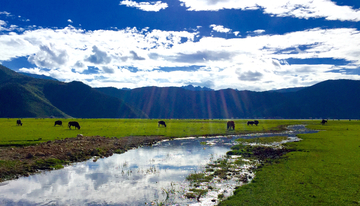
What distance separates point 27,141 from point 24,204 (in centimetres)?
2468

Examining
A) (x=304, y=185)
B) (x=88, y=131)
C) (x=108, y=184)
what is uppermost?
(x=88, y=131)

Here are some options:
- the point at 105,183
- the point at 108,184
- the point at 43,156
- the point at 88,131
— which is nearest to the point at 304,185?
the point at 108,184

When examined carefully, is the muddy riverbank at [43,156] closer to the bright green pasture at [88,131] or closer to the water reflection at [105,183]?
the water reflection at [105,183]

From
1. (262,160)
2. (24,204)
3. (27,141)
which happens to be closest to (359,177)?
(262,160)

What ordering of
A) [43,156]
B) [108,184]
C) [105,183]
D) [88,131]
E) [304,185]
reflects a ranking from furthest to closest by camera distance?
[88,131], [43,156], [105,183], [108,184], [304,185]

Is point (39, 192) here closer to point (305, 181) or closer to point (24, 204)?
point (24, 204)

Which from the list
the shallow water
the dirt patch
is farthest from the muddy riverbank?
the shallow water

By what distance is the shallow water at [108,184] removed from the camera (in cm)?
1407

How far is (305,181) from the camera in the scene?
16.0m

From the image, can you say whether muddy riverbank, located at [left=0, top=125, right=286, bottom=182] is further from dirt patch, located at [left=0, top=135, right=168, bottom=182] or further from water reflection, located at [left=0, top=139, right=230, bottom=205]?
water reflection, located at [left=0, top=139, right=230, bottom=205]

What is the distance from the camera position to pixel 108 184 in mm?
17125

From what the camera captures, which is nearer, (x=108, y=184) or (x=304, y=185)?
(x=304, y=185)

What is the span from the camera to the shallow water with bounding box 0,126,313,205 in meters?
14.1

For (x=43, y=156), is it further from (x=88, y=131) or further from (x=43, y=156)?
(x=88, y=131)
